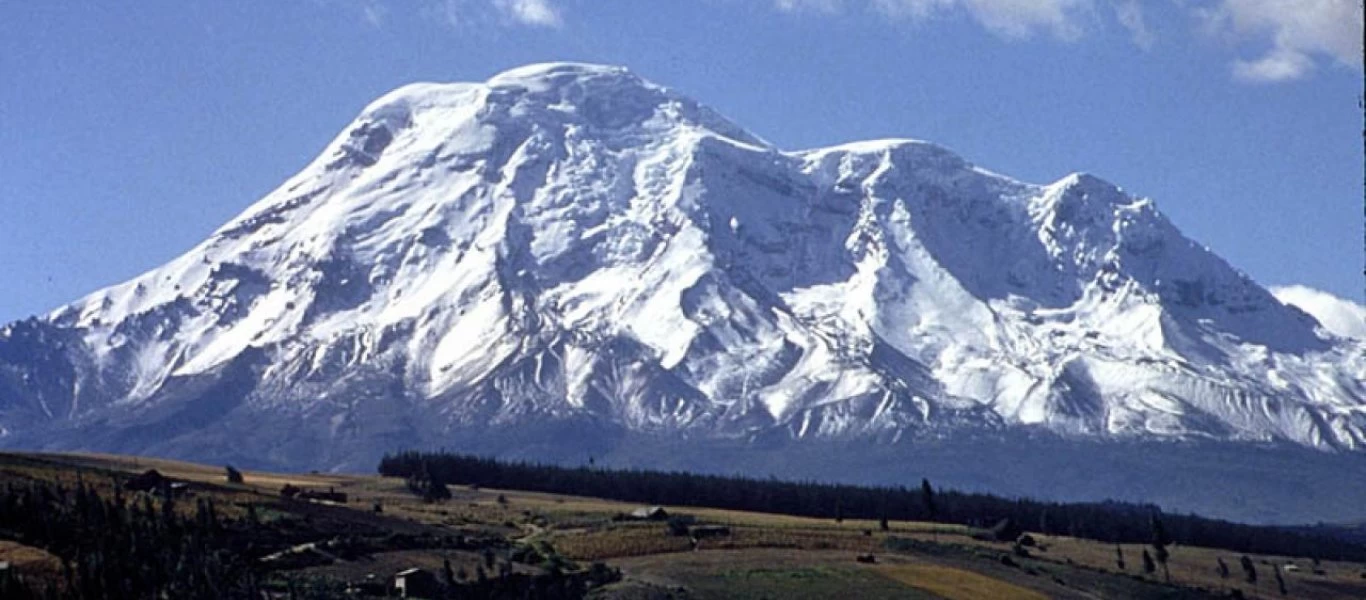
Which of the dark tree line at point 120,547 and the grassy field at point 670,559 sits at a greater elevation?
the grassy field at point 670,559

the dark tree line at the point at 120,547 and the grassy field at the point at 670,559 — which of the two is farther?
the grassy field at the point at 670,559

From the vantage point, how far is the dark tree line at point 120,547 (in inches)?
4596

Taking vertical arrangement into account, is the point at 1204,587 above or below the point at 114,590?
above

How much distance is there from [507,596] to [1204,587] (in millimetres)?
75548

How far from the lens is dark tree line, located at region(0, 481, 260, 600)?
11675 centimetres

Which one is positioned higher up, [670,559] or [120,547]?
[670,559]

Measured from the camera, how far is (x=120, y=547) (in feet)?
406

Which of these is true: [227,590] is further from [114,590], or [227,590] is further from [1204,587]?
[1204,587]

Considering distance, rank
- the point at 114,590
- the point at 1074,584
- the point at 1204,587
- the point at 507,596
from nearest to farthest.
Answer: the point at 114,590 → the point at 507,596 → the point at 1074,584 → the point at 1204,587

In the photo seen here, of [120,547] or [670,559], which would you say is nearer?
[120,547]

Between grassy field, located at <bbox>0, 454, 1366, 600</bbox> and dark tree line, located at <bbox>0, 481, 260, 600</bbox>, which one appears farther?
grassy field, located at <bbox>0, 454, 1366, 600</bbox>

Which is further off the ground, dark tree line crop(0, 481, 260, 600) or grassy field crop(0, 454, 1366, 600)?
grassy field crop(0, 454, 1366, 600)

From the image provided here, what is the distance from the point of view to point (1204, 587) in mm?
192250

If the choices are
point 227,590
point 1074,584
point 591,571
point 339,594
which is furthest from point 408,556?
point 1074,584
